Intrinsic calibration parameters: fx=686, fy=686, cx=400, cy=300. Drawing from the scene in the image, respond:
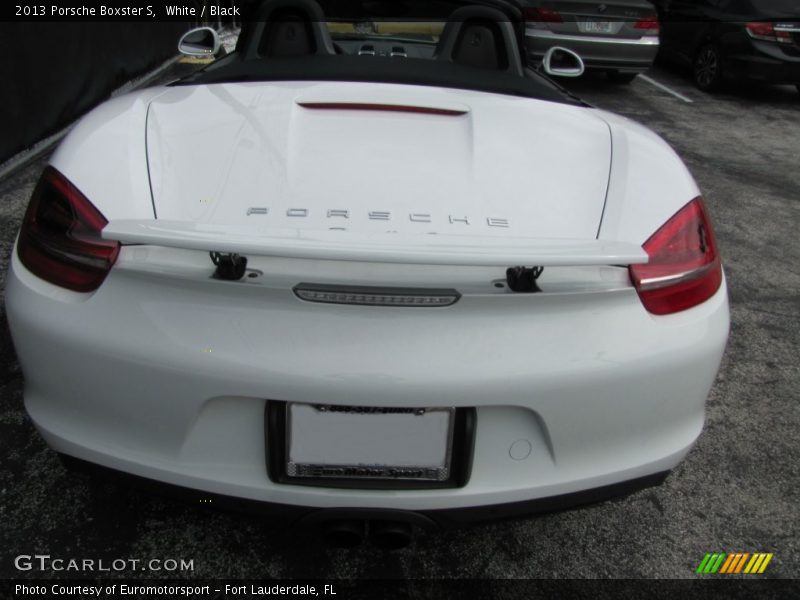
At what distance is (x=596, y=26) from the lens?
25.0 ft

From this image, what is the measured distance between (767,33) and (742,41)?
0.86 ft

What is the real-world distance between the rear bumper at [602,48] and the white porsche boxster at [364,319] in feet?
21.2

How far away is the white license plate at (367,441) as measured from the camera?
1351mm

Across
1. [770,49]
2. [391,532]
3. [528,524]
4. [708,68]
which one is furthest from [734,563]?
[708,68]

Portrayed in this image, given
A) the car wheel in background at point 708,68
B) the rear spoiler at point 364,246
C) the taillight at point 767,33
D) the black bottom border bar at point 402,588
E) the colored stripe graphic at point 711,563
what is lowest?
the car wheel in background at point 708,68

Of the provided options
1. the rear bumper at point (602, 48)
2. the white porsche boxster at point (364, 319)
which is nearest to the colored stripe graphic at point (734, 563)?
the white porsche boxster at point (364, 319)

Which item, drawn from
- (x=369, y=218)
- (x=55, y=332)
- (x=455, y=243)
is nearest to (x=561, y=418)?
(x=455, y=243)

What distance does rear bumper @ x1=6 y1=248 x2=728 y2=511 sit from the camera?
1312 millimetres

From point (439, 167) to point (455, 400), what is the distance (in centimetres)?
57

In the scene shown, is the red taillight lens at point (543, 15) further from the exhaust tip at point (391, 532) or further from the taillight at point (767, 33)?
the exhaust tip at point (391, 532)

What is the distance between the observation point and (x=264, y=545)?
185 centimetres

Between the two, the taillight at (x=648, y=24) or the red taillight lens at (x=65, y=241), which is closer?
the red taillight lens at (x=65, y=241)

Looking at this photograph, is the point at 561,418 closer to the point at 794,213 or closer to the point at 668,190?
the point at 668,190

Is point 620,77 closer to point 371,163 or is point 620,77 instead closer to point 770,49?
point 770,49
